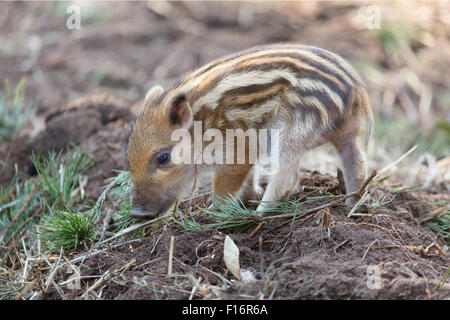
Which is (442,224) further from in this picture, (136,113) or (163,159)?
(136,113)

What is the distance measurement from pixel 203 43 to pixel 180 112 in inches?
198

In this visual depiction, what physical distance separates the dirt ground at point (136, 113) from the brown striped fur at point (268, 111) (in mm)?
272

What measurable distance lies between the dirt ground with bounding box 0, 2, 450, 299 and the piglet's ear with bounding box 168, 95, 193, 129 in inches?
19.8

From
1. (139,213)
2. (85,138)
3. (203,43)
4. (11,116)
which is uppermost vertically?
(203,43)

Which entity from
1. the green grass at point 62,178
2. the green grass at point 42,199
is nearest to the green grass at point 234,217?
the green grass at point 42,199

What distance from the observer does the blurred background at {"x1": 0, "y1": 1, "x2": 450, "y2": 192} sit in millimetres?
7988

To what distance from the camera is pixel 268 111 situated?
392 cm

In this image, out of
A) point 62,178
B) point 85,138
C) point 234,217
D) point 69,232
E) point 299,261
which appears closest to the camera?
point 299,261

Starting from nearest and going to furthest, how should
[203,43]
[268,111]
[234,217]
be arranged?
[234,217]
[268,111]
[203,43]

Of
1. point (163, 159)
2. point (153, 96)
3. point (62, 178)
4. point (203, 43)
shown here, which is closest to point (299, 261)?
point (163, 159)

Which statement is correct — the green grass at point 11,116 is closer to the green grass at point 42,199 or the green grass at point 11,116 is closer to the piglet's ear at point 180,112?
the green grass at point 42,199

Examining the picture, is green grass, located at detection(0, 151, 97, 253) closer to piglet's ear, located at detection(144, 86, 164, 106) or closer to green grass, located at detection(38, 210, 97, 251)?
green grass, located at detection(38, 210, 97, 251)
